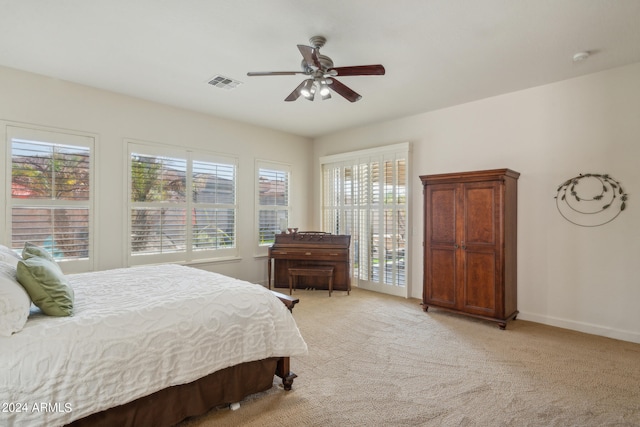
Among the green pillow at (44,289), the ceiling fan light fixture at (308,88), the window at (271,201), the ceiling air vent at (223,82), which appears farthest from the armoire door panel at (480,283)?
the green pillow at (44,289)

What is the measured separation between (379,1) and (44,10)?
2414 mm

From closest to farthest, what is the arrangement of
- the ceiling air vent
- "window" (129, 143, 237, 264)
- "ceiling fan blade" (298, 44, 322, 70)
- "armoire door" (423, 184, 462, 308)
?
"ceiling fan blade" (298, 44, 322, 70) → the ceiling air vent → "armoire door" (423, 184, 462, 308) → "window" (129, 143, 237, 264)

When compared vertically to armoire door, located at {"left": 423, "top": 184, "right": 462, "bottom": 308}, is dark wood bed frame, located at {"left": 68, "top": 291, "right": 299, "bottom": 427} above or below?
below

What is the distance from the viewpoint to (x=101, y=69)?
3289 millimetres

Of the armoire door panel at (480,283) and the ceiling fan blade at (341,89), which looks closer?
the ceiling fan blade at (341,89)

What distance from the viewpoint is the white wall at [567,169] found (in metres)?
3.18

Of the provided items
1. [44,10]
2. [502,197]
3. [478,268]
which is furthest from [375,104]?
[44,10]

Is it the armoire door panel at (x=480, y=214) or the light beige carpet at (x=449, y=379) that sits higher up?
the armoire door panel at (x=480, y=214)

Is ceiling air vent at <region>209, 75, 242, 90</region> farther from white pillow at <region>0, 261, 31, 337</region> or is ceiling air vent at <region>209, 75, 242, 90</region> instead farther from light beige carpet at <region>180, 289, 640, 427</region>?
light beige carpet at <region>180, 289, 640, 427</region>

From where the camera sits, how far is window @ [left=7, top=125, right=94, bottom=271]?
3.35 m

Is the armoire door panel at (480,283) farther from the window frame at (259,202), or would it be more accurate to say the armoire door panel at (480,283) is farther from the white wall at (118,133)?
the white wall at (118,133)

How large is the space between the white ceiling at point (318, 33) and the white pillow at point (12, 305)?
1935mm

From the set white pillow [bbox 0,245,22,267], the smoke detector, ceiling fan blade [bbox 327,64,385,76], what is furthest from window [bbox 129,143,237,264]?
the smoke detector

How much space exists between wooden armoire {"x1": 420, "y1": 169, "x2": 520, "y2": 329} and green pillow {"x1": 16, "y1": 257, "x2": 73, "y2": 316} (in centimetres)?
358
